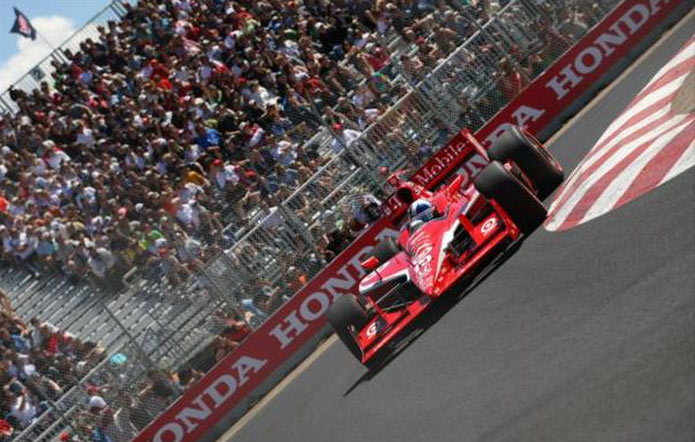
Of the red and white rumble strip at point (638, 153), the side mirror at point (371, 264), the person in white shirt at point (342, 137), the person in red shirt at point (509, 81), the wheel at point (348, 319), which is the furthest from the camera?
the person in red shirt at point (509, 81)

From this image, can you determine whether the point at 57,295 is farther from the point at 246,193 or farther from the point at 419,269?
the point at 419,269

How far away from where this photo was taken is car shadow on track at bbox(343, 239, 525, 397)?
12.0 metres

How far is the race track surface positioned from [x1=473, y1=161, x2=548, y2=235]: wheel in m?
0.27

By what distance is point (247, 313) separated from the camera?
641 inches

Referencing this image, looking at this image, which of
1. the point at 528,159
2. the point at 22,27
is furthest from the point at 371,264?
the point at 22,27

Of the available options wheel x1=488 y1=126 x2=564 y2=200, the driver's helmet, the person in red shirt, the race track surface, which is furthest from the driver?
the person in red shirt

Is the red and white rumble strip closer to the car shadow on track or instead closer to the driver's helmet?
the car shadow on track

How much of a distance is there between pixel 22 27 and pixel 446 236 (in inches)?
725

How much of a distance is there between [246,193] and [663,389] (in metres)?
10.4

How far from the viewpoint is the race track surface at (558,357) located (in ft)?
21.7

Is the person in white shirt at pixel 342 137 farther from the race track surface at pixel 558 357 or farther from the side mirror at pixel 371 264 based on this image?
the race track surface at pixel 558 357

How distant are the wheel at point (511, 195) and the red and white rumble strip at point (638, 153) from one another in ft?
0.91

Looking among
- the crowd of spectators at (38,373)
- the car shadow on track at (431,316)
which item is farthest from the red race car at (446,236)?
the crowd of spectators at (38,373)

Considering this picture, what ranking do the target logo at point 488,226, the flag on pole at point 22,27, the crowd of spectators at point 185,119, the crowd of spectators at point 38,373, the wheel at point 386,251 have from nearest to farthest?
the target logo at point 488,226, the wheel at point 386,251, the crowd of spectators at point 38,373, the crowd of spectators at point 185,119, the flag on pole at point 22,27
